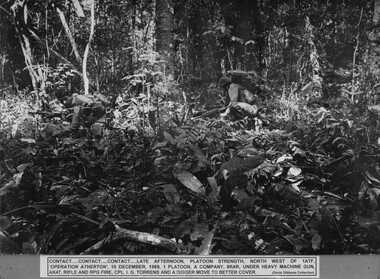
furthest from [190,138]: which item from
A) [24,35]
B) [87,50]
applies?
[24,35]

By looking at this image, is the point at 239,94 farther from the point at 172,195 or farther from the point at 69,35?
the point at 69,35

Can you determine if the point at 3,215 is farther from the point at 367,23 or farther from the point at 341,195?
the point at 367,23

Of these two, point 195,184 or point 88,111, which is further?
point 88,111

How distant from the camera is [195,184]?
2.34 m

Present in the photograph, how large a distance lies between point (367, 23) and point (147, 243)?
1.61 metres

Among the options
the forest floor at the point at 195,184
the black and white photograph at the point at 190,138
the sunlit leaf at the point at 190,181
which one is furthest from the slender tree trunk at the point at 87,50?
the sunlit leaf at the point at 190,181

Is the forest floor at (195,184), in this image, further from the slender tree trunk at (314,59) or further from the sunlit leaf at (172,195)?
the slender tree trunk at (314,59)

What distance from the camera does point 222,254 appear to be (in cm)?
233

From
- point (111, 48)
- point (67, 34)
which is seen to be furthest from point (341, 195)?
point (67, 34)

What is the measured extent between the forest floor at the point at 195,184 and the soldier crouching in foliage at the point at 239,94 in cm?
6

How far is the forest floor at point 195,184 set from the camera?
2.34 m
